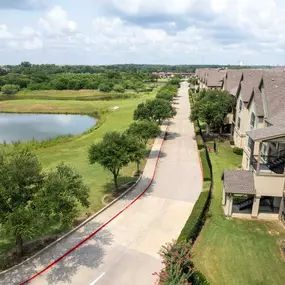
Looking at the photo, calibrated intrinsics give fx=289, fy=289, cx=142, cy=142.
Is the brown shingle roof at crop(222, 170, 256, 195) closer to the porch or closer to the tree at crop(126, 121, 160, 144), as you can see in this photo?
the porch

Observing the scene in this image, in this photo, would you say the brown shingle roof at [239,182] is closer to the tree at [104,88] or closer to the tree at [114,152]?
the tree at [114,152]

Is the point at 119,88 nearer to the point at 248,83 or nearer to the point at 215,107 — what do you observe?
the point at 215,107

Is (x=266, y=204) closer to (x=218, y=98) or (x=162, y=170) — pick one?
(x=162, y=170)

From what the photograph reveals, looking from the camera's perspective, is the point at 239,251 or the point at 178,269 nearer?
the point at 178,269

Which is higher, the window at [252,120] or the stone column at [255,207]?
the window at [252,120]

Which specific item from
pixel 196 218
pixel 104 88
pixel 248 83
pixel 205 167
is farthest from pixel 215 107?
pixel 104 88

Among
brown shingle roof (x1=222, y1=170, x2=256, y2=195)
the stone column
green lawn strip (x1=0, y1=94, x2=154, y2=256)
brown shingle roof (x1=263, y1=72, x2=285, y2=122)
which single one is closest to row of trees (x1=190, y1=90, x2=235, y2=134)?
green lawn strip (x1=0, y1=94, x2=154, y2=256)

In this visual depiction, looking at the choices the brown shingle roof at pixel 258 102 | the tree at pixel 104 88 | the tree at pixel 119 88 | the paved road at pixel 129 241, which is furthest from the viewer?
the tree at pixel 104 88

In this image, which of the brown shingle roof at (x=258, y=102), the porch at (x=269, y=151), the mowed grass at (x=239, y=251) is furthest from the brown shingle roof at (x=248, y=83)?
the mowed grass at (x=239, y=251)
